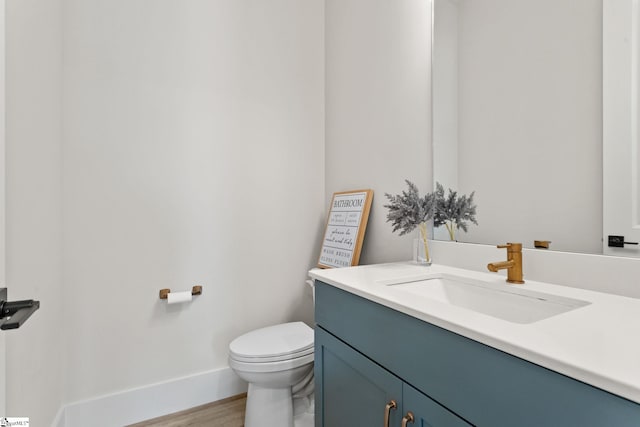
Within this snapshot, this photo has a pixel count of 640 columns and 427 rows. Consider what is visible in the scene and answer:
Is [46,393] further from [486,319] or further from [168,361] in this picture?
[486,319]

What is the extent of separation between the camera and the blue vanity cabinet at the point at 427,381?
1.51ft

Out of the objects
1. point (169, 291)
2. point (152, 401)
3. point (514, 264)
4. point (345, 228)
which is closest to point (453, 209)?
point (514, 264)

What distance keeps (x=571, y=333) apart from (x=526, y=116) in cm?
75

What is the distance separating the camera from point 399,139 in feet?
5.10

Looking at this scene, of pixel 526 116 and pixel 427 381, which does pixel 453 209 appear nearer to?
pixel 526 116

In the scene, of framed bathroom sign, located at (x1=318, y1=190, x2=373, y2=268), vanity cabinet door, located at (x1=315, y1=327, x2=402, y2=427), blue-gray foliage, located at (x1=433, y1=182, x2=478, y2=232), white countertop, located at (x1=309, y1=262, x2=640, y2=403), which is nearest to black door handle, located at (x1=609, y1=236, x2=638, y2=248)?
white countertop, located at (x1=309, y1=262, x2=640, y2=403)

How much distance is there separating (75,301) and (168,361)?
57 centimetres

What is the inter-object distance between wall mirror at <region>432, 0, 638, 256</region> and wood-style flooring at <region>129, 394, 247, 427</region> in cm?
144

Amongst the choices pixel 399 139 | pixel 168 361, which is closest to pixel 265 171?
pixel 399 139

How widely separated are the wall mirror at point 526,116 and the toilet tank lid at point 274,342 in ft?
2.76

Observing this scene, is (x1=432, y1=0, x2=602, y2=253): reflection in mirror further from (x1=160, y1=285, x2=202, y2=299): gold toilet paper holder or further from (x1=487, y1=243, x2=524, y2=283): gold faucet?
(x1=160, y1=285, x2=202, y2=299): gold toilet paper holder

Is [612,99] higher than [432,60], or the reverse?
[432,60]

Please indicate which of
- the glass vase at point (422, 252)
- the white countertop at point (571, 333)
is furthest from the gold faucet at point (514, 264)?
the glass vase at point (422, 252)

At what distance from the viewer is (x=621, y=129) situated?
2.64ft
